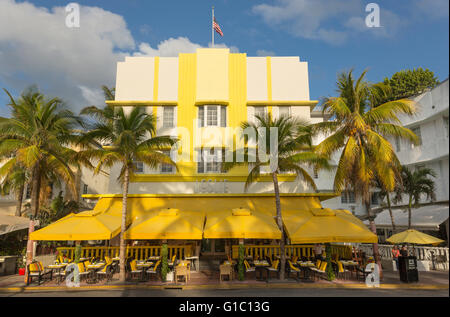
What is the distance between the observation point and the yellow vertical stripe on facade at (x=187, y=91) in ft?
75.0

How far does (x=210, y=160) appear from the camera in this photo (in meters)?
22.2

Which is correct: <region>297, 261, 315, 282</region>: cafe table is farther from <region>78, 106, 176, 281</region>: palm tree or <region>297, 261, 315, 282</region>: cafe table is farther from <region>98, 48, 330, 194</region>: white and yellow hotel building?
<region>78, 106, 176, 281</region>: palm tree

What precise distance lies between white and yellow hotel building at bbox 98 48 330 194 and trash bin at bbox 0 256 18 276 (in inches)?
288

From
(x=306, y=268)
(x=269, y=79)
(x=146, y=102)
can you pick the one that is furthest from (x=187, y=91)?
(x=306, y=268)

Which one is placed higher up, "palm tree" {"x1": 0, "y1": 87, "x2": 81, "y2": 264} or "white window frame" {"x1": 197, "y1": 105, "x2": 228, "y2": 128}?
"white window frame" {"x1": 197, "y1": 105, "x2": 228, "y2": 128}

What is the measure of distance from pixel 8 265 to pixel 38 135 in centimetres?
757

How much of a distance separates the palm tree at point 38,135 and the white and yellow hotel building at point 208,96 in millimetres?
4413

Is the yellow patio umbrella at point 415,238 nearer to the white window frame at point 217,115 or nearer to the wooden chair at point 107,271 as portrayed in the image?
the white window frame at point 217,115

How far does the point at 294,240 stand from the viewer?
13594 mm

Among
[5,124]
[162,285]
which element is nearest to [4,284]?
[162,285]

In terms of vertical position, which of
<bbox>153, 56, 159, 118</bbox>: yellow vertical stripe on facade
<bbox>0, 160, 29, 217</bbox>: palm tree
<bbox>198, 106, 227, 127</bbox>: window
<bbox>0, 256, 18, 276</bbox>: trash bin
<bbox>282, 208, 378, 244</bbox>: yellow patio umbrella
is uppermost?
<bbox>153, 56, 159, 118</bbox>: yellow vertical stripe on facade

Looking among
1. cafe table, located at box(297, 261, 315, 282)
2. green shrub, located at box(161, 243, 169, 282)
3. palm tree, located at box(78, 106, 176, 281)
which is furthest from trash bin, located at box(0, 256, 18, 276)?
cafe table, located at box(297, 261, 315, 282)

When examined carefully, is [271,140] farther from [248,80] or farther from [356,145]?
[248,80]

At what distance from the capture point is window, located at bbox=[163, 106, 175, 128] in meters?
23.2
